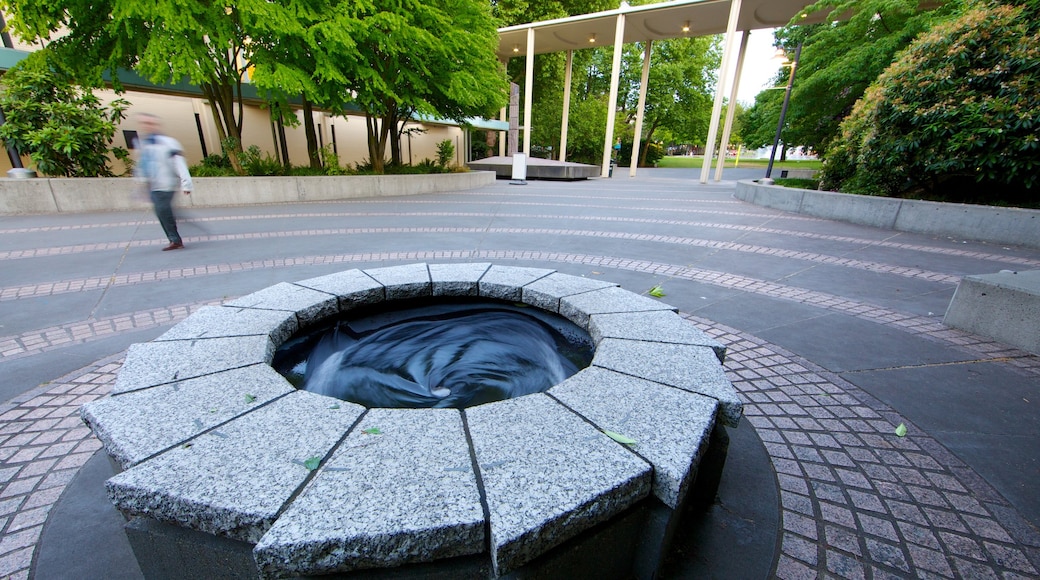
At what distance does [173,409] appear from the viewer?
190 cm

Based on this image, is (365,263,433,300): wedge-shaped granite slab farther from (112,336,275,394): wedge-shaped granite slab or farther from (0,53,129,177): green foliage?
(0,53,129,177): green foliage

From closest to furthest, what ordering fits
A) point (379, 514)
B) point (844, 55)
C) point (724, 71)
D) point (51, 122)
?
point (379, 514)
point (51, 122)
point (844, 55)
point (724, 71)

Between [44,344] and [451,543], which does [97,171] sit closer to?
[44,344]

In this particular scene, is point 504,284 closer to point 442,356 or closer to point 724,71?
point 442,356

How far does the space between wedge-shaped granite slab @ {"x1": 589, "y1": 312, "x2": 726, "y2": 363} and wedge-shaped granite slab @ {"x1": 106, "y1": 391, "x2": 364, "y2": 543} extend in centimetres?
169

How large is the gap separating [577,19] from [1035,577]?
26172 millimetres

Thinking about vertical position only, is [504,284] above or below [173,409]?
above

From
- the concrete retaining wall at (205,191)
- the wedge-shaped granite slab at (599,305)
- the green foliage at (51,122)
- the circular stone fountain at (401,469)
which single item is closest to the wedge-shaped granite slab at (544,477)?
the circular stone fountain at (401,469)

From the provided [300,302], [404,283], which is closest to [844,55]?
[404,283]

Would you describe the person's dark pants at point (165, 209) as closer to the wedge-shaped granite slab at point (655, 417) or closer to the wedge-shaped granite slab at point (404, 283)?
the wedge-shaped granite slab at point (404, 283)

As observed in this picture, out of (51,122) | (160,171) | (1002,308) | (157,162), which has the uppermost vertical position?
(51,122)

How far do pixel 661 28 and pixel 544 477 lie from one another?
27.9 meters

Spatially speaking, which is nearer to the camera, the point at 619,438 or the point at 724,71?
the point at 619,438

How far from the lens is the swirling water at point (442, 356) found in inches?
101
